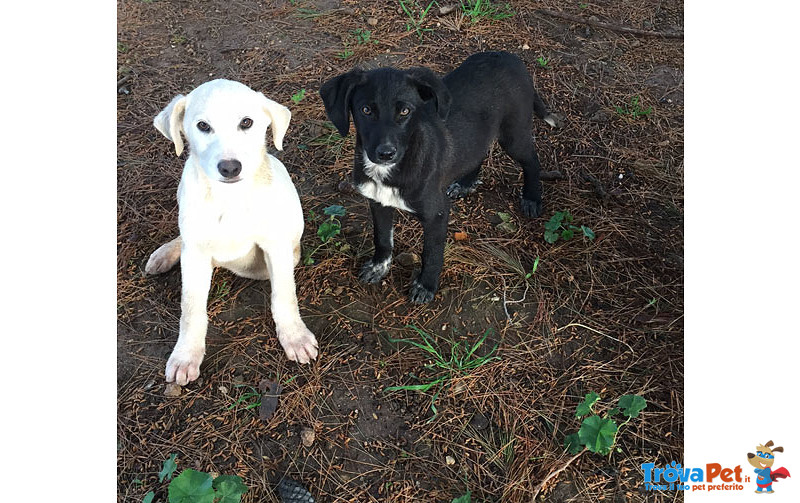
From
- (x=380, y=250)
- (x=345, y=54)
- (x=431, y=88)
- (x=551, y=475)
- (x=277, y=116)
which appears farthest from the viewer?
(x=345, y=54)

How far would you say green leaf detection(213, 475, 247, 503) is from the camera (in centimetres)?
267

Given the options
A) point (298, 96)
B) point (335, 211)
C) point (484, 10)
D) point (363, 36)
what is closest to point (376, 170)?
point (335, 211)

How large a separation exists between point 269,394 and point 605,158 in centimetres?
302

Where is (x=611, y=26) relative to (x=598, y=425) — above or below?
above

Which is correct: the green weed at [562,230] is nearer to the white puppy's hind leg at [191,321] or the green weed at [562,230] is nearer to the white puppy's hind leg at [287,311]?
the white puppy's hind leg at [287,311]

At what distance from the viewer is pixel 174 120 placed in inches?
115

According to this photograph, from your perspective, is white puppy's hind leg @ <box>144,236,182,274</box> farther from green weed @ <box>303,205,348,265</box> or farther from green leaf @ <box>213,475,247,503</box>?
green leaf @ <box>213,475,247,503</box>

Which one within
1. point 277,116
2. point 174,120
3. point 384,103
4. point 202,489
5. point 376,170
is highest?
point 384,103

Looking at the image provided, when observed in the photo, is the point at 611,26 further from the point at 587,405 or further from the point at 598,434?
the point at 598,434

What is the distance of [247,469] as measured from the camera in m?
2.93

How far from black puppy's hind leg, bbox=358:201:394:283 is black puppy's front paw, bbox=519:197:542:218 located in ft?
3.26

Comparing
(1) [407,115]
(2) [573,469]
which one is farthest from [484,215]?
(2) [573,469]

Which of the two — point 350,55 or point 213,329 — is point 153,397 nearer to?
point 213,329
